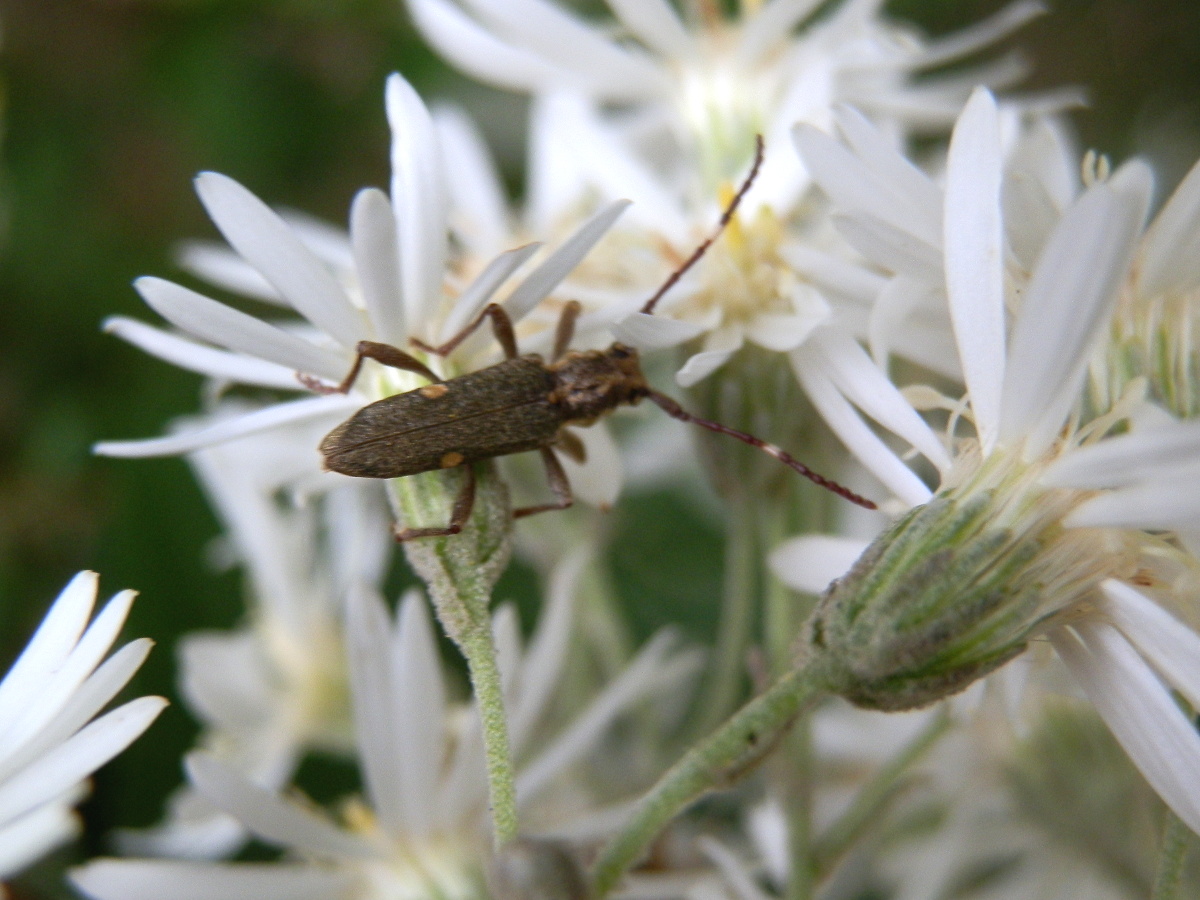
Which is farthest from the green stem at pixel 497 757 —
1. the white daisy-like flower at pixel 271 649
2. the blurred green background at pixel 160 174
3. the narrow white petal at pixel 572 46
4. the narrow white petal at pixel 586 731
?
the blurred green background at pixel 160 174

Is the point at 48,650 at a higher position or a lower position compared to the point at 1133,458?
higher

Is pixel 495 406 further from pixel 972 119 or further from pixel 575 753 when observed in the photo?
pixel 972 119

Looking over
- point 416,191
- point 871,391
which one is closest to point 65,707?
point 416,191

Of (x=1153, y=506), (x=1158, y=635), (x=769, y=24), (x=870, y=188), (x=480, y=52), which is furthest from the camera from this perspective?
(x=480, y=52)

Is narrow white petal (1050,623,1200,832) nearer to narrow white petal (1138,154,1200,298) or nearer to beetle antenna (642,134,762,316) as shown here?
narrow white petal (1138,154,1200,298)

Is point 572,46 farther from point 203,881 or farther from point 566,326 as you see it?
Answer: point 203,881

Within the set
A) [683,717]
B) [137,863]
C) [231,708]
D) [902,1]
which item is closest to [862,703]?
[137,863]

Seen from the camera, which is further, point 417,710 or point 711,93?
point 711,93

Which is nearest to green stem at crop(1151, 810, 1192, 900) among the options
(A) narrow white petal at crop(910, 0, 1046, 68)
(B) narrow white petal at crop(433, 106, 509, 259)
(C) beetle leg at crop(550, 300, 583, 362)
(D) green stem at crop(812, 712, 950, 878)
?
(D) green stem at crop(812, 712, 950, 878)
